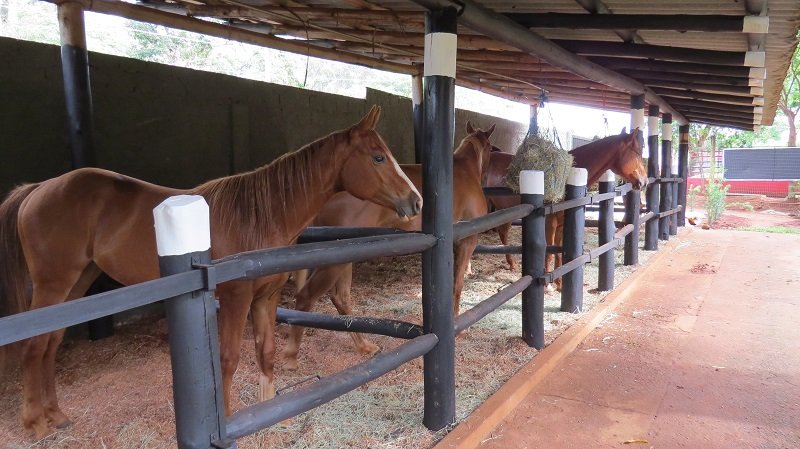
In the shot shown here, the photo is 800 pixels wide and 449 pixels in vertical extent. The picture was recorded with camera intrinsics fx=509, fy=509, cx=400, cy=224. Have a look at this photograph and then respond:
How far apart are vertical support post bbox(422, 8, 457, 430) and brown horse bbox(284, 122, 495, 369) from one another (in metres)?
1.11

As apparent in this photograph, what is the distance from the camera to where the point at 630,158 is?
19.3 feet

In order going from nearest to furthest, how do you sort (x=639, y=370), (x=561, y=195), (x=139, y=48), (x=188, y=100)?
(x=639, y=370) < (x=561, y=195) < (x=188, y=100) < (x=139, y=48)

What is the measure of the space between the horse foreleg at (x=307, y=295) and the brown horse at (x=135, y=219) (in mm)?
572

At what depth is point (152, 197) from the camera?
272 centimetres

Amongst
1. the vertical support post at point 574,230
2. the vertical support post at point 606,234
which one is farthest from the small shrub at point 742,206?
the vertical support post at point 574,230

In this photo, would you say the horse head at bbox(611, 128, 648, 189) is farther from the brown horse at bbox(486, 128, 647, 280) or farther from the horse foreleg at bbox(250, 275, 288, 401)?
the horse foreleg at bbox(250, 275, 288, 401)

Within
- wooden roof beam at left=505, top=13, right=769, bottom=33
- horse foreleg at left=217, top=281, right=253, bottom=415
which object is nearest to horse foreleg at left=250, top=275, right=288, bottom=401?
horse foreleg at left=217, top=281, right=253, bottom=415

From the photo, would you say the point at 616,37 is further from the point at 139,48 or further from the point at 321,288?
the point at 139,48

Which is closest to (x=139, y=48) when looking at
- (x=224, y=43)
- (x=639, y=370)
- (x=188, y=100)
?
(x=224, y=43)

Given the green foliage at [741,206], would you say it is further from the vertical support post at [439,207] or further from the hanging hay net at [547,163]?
the vertical support post at [439,207]

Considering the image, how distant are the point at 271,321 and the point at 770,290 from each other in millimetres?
5296

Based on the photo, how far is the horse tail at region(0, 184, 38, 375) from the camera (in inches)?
105

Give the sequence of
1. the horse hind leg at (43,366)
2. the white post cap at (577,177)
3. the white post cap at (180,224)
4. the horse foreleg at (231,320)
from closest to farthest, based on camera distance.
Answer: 1. the white post cap at (180,224)
2. the horse foreleg at (231,320)
3. the horse hind leg at (43,366)
4. the white post cap at (577,177)

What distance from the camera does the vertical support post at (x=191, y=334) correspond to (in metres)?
1.26
